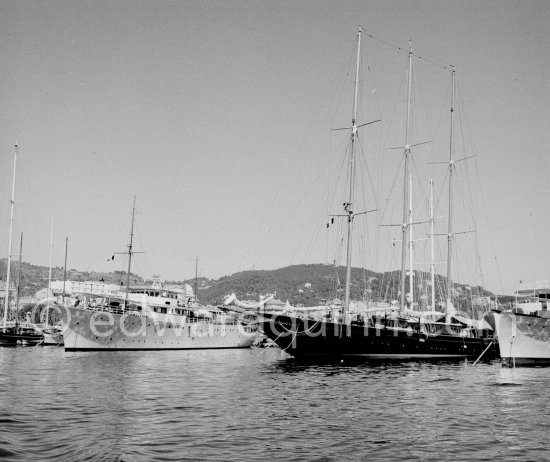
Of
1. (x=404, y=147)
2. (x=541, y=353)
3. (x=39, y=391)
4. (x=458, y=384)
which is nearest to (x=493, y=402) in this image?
(x=458, y=384)

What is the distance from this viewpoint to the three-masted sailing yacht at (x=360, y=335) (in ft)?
141

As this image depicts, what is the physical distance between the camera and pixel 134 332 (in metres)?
60.3

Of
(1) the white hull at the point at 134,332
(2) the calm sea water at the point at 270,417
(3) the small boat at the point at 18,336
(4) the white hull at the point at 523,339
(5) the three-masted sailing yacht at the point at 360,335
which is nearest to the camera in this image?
(2) the calm sea water at the point at 270,417

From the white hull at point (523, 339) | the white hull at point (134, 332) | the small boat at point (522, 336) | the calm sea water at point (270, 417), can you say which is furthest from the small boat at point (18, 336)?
the white hull at point (523, 339)

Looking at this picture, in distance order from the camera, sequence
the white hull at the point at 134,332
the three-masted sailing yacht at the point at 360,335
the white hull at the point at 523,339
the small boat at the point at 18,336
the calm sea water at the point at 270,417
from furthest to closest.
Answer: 1. the small boat at the point at 18,336
2. the white hull at the point at 134,332
3. the three-masted sailing yacht at the point at 360,335
4. the white hull at the point at 523,339
5. the calm sea water at the point at 270,417

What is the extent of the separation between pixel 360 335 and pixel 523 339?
11.4 meters

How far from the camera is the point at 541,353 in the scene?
4044 centimetres

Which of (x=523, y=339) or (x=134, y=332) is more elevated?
(x=523, y=339)

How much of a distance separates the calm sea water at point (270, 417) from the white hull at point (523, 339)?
6874 millimetres

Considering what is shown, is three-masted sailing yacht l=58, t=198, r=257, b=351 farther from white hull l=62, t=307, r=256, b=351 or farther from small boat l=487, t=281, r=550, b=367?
small boat l=487, t=281, r=550, b=367

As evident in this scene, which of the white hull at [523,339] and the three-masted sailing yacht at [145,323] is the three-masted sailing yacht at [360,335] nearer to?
the white hull at [523,339]

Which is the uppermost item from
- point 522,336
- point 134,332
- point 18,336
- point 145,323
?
point 522,336

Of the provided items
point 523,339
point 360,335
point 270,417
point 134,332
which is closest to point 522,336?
point 523,339

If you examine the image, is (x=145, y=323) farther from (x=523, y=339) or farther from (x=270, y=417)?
(x=270, y=417)
